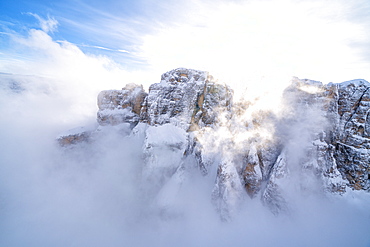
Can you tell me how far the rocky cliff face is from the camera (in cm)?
2225

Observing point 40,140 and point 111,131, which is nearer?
point 111,131

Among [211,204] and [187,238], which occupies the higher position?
[211,204]

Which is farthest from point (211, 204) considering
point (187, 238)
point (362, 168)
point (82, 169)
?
point (82, 169)

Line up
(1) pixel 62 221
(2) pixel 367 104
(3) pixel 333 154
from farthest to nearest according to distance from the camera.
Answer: (1) pixel 62 221
(3) pixel 333 154
(2) pixel 367 104

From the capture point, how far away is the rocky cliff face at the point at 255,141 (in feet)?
73.0

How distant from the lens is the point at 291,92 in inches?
1008

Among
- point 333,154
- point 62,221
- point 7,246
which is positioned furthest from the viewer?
point 62,221

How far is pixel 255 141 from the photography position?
26.7 meters

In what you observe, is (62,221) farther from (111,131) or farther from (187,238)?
(187,238)

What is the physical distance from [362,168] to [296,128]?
10082 millimetres

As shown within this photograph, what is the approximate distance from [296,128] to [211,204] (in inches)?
802

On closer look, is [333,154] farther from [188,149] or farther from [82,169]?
[82,169]

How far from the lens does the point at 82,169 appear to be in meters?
41.6

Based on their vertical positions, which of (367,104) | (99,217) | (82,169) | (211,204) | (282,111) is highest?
(367,104)
